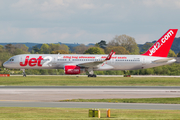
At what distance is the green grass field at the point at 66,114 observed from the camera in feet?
57.4

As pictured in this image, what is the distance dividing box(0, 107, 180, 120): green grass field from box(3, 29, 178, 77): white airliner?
38387mm

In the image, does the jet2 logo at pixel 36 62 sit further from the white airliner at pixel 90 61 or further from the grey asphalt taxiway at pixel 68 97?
the grey asphalt taxiway at pixel 68 97

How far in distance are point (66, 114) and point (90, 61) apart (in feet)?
141

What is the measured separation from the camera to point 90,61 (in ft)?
201

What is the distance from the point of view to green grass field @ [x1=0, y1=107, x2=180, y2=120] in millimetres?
17484

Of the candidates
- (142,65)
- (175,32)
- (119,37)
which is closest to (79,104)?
(142,65)

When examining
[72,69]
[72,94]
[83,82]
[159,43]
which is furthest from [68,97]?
[159,43]

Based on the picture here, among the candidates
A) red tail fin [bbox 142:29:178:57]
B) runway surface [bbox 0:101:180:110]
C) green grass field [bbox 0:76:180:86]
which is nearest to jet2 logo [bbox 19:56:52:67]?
green grass field [bbox 0:76:180:86]

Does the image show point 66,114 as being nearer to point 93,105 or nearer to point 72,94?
point 93,105

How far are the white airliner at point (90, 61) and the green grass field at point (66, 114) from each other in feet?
126

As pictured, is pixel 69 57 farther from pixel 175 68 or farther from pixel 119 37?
pixel 119 37

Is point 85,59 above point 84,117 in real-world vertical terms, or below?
above

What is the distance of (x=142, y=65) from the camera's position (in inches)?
2511

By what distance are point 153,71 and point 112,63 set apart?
796 inches
